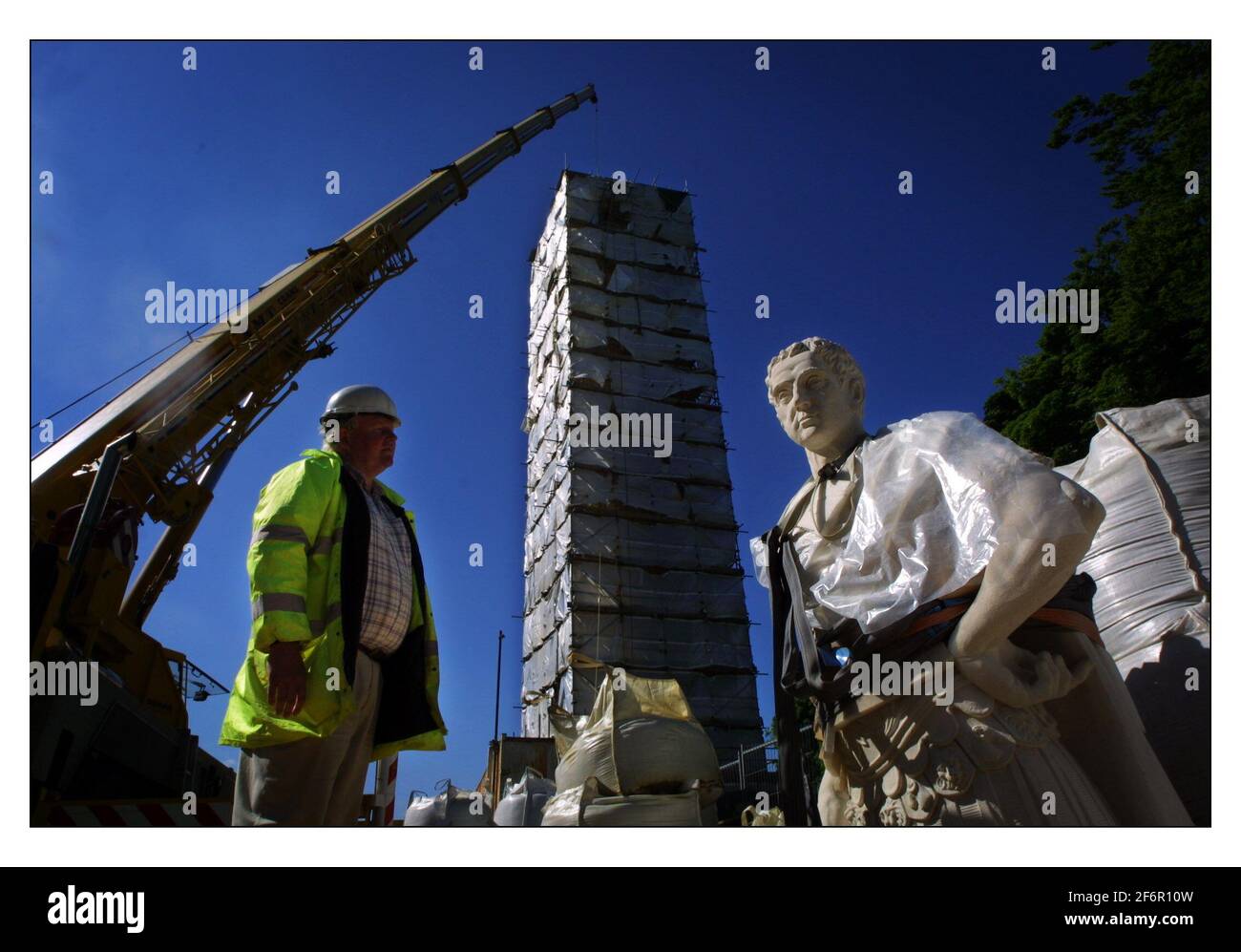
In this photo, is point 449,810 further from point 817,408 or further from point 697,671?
point 697,671

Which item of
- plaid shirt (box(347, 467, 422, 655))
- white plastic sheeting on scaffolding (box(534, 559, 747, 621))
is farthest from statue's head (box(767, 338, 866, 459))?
white plastic sheeting on scaffolding (box(534, 559, 747, 621))

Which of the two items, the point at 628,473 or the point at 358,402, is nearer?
the point at 358,402

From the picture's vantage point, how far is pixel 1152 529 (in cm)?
270

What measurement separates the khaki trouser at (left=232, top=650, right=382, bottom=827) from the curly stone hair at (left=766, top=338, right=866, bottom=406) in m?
1.44

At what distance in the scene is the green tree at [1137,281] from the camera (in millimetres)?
9086

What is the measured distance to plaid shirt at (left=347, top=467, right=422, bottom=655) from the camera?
240 cm

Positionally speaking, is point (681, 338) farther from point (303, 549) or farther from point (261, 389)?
point (303, 549)

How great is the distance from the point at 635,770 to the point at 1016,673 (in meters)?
2.47

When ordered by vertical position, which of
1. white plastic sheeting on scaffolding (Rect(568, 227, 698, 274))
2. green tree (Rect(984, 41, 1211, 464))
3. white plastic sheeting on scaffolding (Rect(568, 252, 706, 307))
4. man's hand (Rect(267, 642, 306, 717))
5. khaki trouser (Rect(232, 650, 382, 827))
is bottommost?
khaki trouser (Rect(232, 650, 382, 827))

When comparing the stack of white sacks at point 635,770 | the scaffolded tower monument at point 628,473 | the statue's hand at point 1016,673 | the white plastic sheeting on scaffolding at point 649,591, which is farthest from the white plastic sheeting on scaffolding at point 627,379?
the statue's hand at point 1016,673

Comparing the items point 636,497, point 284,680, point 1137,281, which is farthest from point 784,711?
point 636,497

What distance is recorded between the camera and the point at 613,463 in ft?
72.5

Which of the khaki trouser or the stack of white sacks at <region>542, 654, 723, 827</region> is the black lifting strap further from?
the stack of white sacks at <region>542, 654, 723, 827</region>

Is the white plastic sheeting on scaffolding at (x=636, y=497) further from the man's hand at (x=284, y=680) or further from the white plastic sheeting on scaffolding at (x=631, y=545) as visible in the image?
the man's hand at (x=284, y=680)
